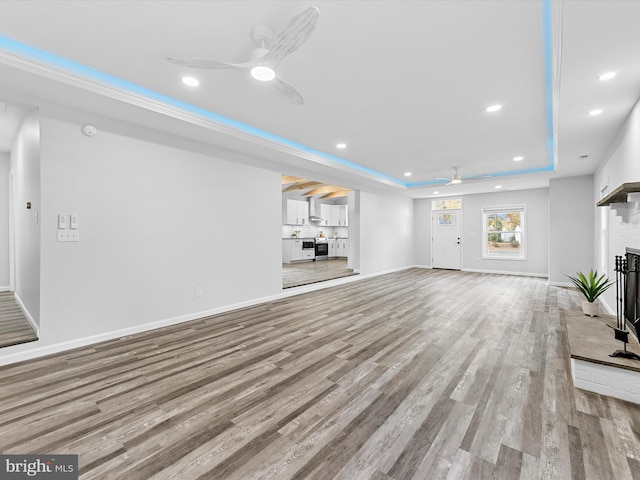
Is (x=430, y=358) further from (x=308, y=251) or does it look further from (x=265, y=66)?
(x=308, y=251)

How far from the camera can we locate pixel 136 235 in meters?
3.60

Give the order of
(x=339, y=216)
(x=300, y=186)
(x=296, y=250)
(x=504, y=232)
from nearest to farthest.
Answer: (x=504, y=232) → (x=300, y=186) → (x=296, y=250) → (x=339, y=216)

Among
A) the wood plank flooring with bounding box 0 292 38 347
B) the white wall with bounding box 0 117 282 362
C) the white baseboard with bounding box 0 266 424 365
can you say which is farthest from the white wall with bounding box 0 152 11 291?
the white wall with bounding box 0 117 282 362

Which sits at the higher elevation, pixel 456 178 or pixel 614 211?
pixel 456 178

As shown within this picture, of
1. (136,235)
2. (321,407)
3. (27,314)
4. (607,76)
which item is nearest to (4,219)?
(27,314)

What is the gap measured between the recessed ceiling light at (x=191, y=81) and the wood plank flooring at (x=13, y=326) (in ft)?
9.95

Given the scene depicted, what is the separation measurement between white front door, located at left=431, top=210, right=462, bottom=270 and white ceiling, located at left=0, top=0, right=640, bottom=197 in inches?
203

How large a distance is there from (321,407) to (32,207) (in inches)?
152

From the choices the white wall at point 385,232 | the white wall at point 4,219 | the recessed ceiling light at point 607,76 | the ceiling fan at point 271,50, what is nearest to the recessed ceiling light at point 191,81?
the ceiling fan at point 271,50

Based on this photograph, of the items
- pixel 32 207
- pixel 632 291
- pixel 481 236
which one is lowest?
pixel 632 291

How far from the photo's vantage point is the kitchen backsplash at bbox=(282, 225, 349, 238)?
447 inches

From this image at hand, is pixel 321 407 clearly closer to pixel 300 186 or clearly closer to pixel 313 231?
pixel 300 186

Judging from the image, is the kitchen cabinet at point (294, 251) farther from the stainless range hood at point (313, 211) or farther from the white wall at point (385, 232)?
the white wall at point (385, 232)

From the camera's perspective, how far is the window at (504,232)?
8.41m
